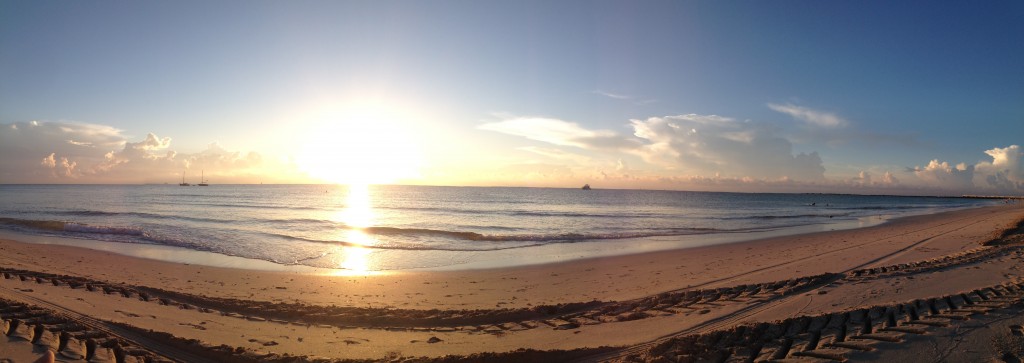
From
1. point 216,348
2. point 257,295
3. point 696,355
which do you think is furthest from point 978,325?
point 257,295

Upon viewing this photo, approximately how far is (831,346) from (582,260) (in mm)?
11378

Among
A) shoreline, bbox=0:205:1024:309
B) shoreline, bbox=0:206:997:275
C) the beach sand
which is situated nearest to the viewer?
the beach sand

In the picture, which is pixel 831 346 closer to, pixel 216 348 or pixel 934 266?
pixel 216 348

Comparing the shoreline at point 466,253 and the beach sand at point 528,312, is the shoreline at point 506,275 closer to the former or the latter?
the beach sand at point 528,312

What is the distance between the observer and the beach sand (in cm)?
611

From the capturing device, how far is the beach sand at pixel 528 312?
6.11m

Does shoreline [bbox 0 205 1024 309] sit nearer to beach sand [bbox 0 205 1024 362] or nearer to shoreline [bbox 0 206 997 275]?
Answer: beach sand [bbox 0 205 1024 362]

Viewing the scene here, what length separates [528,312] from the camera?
861 centimetres

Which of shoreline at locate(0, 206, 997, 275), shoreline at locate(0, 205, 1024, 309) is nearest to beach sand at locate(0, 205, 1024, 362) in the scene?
shoreline at locate(0, 205, 1024, 309)

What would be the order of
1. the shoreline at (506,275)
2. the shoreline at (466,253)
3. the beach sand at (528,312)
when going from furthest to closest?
1. the shoreline at (466,253)
2. the shoreline at (506,275)
3. the beach sand at (528,312)

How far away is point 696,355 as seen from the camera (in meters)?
5.62

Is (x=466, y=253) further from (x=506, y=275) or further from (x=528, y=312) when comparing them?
(x=528, y=312)

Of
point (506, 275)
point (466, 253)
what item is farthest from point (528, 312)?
point (466, 253)

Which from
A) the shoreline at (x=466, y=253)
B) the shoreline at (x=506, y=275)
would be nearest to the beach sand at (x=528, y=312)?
the shoreline at (x=506, y=275)
